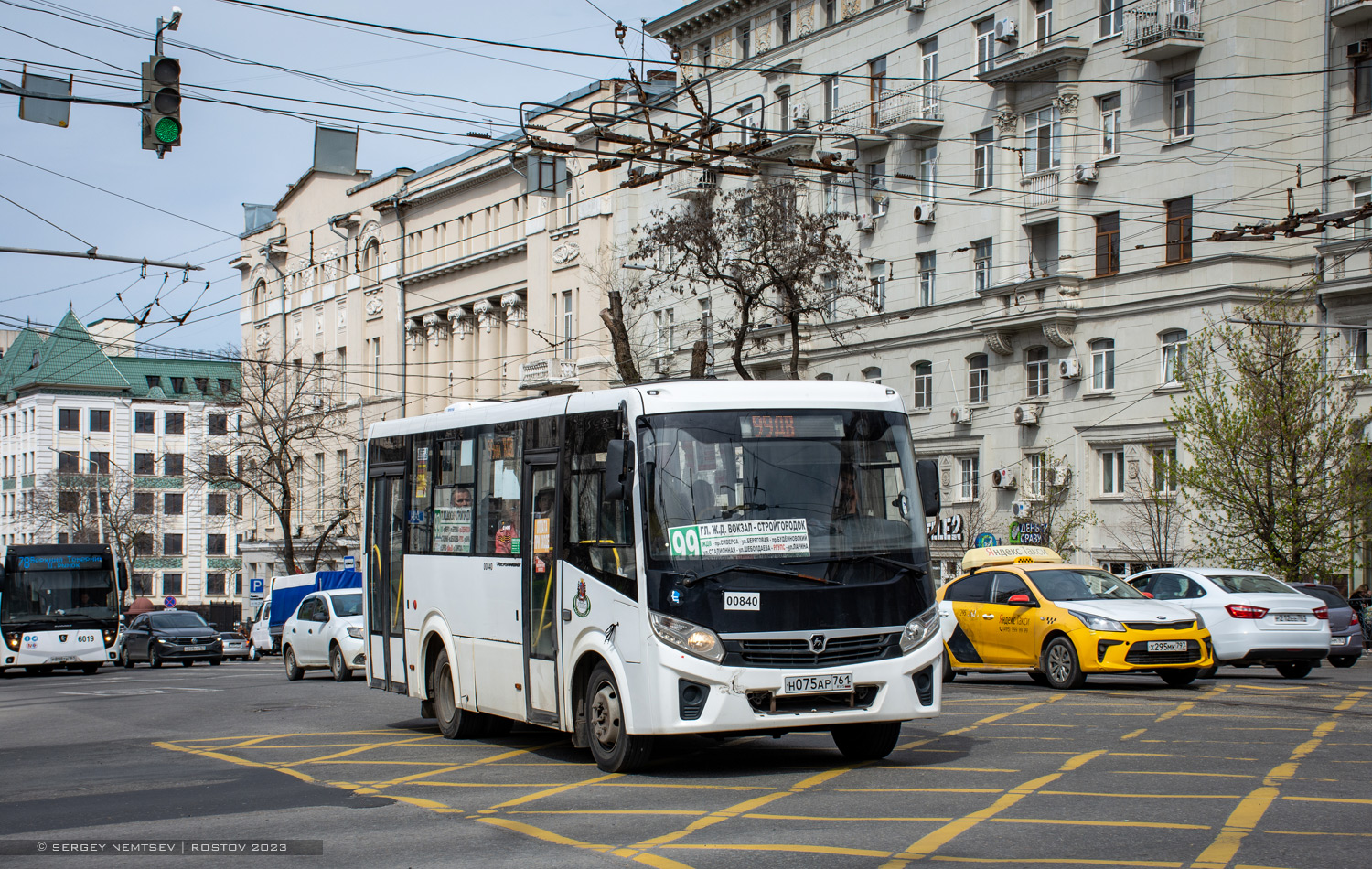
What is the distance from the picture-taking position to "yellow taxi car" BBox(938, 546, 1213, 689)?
704 inches

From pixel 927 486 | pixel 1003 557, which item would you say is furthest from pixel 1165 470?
pixel 927 486

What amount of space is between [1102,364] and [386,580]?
2946cm

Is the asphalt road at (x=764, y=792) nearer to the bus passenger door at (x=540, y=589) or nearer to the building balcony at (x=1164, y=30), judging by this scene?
the bus passenger door at (x=540, y=589)

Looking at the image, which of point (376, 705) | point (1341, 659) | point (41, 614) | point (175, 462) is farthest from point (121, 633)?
point (175, 462)

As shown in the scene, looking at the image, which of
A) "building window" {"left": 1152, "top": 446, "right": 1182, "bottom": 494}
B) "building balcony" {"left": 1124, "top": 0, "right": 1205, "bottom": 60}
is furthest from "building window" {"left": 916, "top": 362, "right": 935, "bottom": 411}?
"building balcony" {"left": 1124, "top": 0, "right": 1205, "bottom": 60}

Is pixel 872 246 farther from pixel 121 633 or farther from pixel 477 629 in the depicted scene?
pixel 477 629

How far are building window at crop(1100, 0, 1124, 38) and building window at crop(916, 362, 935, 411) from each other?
10965mm

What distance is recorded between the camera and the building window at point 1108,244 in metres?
41.4

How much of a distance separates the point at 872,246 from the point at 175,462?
219 feet

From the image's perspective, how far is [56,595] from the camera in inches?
1421

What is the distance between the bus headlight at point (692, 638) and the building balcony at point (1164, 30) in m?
31.8

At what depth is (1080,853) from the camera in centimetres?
777

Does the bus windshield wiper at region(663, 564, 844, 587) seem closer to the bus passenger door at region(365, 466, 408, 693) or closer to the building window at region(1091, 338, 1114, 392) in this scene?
the bus passenger door at region(365, 466, 408, 693)

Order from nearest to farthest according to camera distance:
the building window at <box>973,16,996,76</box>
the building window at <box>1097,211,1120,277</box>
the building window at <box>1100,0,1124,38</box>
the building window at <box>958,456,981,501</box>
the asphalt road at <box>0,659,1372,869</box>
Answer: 1. the asphalt road at <box>0,659,1372,869</box>
2. the building window at <box>1100,0,1124,38</box>
3. the building window at <box>1097,211,1120,277</box>
4. the building window at <box>973,16,996,76</box>
5. the building window at <box>958,456,981,501</box>
